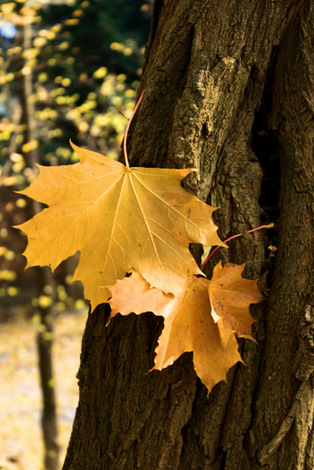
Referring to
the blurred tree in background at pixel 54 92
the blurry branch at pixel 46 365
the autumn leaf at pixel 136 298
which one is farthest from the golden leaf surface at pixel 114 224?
the blurry branch at pixel 46 365

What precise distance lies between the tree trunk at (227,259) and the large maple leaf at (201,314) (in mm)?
90

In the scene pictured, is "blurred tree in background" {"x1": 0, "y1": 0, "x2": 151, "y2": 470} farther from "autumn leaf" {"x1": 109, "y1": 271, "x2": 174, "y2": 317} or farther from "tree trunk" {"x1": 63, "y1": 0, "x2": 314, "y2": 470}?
"autumn leaf" {"x1": 109, "y1": 271, "x2": 174, "y2": 317}

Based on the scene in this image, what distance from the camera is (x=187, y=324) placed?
94 cm

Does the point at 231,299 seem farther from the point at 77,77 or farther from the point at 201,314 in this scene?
the point at 77,77

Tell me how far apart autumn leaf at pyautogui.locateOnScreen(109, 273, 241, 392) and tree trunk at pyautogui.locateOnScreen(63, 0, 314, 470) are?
0.31 feet

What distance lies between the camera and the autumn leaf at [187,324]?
35.4 inches

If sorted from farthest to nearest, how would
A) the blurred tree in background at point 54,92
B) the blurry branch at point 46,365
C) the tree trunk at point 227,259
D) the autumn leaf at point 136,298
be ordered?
1. the blurry branch at point 46,365
2. the blurred tree in background at point 54,92
3. the tree trunk at point 227,259
4. the autumn leaf at point 136,298

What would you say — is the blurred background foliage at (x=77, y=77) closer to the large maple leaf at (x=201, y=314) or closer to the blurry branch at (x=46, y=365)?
the blurry branch at (x=46, y=365)

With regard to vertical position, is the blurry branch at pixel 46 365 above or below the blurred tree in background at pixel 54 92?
below

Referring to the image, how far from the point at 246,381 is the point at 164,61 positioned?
33.5 inches

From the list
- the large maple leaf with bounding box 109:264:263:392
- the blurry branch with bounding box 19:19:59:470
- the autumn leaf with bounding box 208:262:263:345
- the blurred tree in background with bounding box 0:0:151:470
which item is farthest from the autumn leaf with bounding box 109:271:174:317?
the blurry branch with bounding box 19:19:59:470

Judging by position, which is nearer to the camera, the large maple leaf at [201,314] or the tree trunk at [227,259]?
the large maple leaf at [201,314]

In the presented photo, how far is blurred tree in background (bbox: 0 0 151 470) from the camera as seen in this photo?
3688mm

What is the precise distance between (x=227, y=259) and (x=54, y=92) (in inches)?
158
